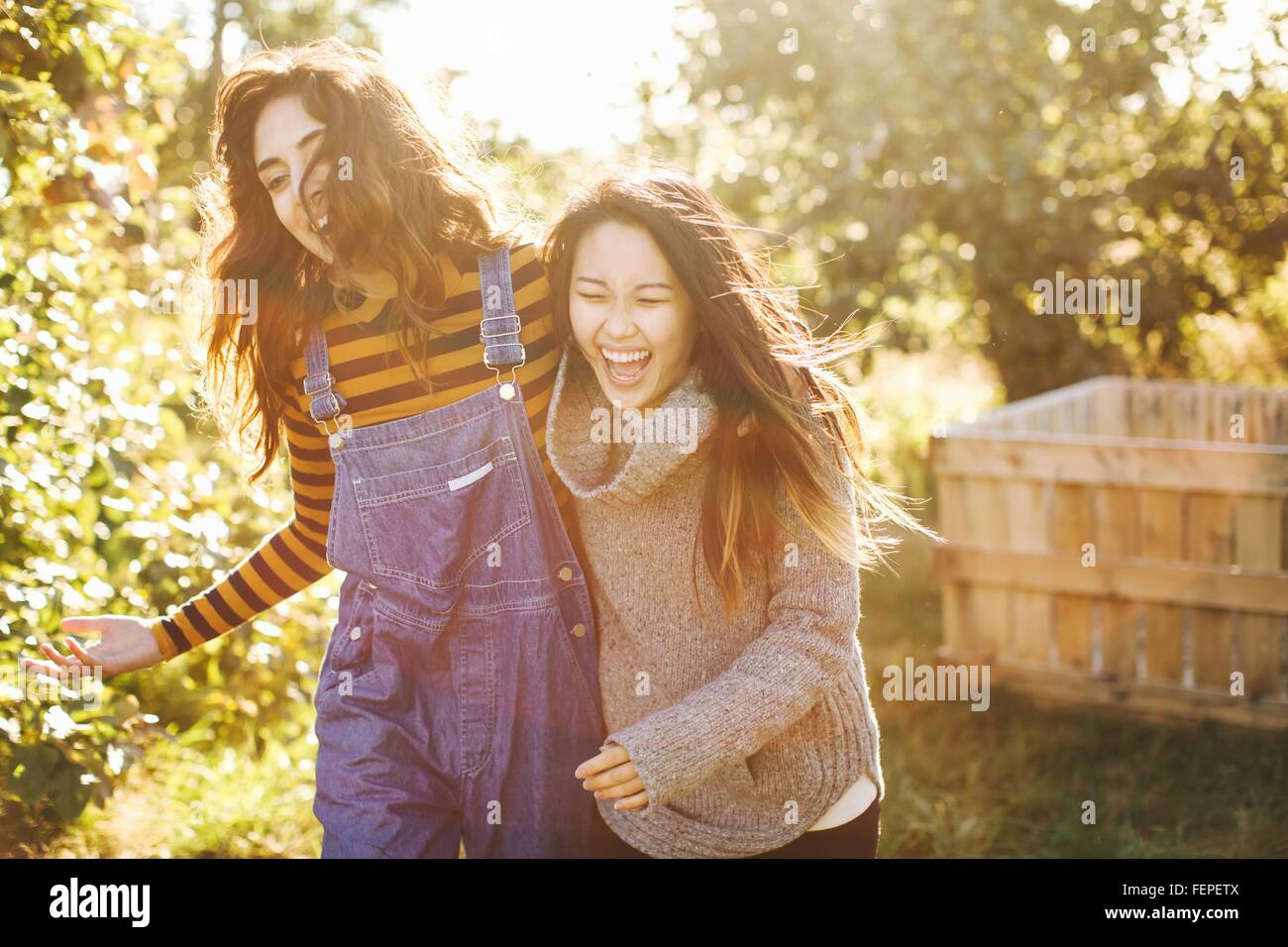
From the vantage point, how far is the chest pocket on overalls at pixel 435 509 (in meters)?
2.01

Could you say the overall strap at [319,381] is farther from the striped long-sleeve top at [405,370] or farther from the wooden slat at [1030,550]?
the wooden slat at [1030,550]

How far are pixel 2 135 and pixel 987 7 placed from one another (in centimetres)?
476

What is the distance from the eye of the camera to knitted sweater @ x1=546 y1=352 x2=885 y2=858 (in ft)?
6.16

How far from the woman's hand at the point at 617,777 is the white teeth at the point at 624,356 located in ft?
2.14

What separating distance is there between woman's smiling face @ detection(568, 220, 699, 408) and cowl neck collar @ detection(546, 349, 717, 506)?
0.16 feet

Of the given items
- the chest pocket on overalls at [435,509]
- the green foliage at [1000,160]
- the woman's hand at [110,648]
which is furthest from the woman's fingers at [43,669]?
the green foliage at [1000,160]

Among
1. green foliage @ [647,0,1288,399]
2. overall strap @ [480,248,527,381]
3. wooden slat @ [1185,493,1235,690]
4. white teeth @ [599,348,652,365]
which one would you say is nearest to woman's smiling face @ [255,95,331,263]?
overall strap @ [480,248,527,381]

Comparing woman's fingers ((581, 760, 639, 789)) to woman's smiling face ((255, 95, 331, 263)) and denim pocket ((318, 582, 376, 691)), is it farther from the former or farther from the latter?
woman's smiling face ((255, 95, 331, 263))
